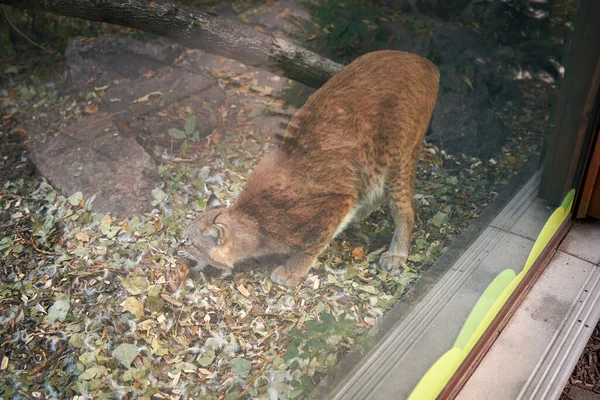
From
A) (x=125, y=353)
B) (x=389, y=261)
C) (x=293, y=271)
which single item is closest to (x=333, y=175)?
(x=389, y=261)

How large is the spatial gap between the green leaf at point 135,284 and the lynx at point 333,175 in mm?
263

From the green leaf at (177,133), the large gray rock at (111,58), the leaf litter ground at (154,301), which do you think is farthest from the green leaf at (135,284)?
the large gray rock at (111,58)

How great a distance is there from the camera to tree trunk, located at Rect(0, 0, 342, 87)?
1753 mm

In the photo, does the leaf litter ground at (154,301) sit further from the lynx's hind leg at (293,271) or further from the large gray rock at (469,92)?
the large gray rock at (469,92)

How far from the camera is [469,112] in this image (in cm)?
289

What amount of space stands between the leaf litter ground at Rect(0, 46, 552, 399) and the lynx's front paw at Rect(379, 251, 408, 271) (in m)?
0.21

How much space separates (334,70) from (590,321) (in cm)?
229

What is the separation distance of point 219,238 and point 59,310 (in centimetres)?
96

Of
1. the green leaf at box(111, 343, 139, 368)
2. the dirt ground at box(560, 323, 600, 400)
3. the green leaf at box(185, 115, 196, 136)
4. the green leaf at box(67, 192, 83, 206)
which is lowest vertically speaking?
the dirt ground at box(560, 323, 600, 400)

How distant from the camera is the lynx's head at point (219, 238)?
219cm

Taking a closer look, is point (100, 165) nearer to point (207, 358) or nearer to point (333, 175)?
point (207, 358)

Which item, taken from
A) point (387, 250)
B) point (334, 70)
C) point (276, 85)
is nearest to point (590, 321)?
point (387, 250)

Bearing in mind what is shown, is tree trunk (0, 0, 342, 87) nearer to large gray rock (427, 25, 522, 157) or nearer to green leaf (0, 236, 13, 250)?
green leaf (0, 236, 13, 250)

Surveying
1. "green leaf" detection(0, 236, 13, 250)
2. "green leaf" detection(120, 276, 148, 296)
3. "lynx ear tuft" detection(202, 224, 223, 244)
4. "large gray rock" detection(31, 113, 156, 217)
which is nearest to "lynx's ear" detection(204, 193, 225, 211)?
A: "lynx ear tuft" detection(202, 224, 223, 244)
